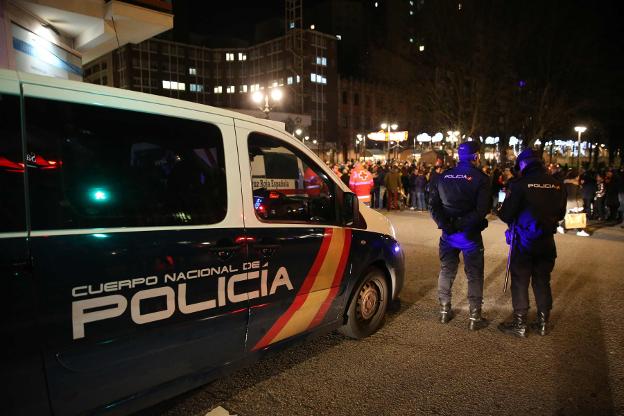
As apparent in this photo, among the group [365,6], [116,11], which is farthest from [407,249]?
[365,6]

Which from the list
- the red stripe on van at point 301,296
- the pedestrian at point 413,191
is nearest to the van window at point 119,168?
the red stripe on van at point 301,296

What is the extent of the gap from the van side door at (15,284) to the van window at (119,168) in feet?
0.20

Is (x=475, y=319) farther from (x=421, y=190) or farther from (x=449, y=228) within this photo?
(x=421, y=190)

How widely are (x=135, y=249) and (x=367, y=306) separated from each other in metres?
2.54

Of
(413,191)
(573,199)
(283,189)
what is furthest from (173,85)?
(283,189)

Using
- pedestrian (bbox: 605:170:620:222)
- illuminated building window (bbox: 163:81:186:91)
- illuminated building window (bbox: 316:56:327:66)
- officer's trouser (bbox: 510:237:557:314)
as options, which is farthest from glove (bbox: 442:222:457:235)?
illuminated building window (bbox: 163:81:186:91)

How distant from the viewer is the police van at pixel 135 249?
2.08m

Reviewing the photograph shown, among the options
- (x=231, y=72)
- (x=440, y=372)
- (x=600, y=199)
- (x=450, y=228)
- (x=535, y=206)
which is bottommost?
(x=440, y=372)

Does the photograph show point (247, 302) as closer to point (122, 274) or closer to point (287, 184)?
point (122, 274)

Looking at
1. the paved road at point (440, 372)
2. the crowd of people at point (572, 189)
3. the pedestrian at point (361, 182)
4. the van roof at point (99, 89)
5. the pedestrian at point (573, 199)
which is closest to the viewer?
the van roof at point (99, 89)

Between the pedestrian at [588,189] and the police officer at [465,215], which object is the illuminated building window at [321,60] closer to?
the pedestrian at [588,189]

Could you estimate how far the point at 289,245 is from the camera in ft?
10.7

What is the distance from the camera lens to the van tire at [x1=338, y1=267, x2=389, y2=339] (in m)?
4.14

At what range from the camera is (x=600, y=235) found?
10414 mm
